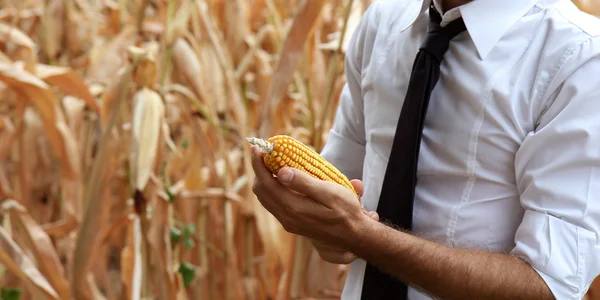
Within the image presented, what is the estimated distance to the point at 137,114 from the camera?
5.11ft

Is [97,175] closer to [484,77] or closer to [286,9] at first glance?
[484,77]

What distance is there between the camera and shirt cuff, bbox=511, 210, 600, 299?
0.93m

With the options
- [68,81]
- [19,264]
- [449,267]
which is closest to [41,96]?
[68,81]

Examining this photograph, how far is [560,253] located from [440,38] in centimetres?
34

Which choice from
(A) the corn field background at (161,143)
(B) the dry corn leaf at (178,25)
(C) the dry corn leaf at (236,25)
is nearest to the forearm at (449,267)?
(A) the corn field background at (161,143)

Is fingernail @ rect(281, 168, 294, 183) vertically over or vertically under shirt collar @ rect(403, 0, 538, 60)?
under

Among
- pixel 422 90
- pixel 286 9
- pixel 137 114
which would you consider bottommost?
pixel 286 9

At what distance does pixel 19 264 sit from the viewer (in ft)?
5.53

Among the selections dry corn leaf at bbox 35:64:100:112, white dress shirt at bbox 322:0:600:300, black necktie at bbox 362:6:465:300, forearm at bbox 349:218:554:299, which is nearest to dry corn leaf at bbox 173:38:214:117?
dry corn leaf at bbox 35:64:100:112

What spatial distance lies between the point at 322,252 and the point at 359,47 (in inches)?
14.6

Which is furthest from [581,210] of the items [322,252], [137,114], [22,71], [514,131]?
[22,71]

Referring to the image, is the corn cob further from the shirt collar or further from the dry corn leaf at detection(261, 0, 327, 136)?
the dry corn leaf at detection(261, 0, 327, 136)

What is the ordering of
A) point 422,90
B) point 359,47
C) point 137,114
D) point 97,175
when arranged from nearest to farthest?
point 422,90 → point 359,47 → point 137,114 → point 97,175

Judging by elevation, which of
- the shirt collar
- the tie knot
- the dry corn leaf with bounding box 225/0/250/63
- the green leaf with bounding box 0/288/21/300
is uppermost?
the shirt collar
